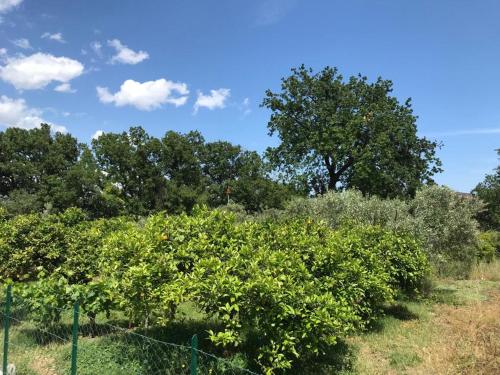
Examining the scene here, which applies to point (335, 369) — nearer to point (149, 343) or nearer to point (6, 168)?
point (149, 343)

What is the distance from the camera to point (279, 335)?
193 inches

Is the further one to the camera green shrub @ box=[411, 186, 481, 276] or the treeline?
the treeline

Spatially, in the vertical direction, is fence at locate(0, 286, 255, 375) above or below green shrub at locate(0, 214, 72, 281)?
below

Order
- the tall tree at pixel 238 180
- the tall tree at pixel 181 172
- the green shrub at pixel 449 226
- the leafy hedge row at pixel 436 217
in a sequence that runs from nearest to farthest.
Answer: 1. the leafy hedge row at pixel 436 217
2. the green shrub at pixel 449 226
3. the tall tree at pixel 181 172
4. the tall tree at pixel 238 180

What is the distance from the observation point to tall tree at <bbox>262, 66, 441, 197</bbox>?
85.9ft

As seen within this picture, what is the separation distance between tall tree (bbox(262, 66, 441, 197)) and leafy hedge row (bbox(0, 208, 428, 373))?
60.4ft

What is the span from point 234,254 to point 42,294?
3.10 metres

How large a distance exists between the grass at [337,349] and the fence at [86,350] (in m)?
0.01

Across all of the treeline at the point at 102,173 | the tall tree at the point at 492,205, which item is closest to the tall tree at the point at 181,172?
the treeline at the point at 102,173

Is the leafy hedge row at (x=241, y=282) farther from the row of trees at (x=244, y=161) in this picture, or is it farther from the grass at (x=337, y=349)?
the row of trees at (x=244, y=161)

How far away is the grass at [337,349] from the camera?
5.74 m

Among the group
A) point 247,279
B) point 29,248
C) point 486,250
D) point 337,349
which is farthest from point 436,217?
point 29,248

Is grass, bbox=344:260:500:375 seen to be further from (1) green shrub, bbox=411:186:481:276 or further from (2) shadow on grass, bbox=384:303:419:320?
(1) green shrub, bbox=411:186:481:276

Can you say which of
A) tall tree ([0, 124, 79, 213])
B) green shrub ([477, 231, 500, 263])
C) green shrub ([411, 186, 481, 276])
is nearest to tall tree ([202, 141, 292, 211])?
tall tree ([0, 124, 79, 213])
